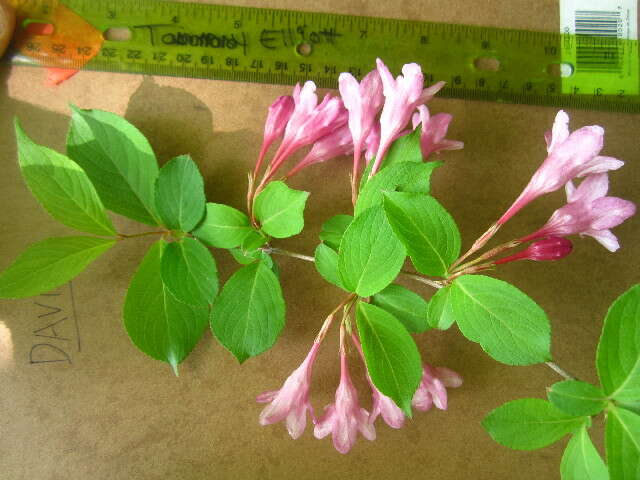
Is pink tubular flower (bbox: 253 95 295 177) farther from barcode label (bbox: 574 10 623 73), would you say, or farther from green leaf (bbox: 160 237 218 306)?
barcode label (bbox: 574 10 623 73)

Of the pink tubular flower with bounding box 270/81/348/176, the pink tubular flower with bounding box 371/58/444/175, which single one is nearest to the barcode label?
the pink tubular flower with bounding box 371/58/444/175

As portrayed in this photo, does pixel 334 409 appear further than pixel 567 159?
Yes

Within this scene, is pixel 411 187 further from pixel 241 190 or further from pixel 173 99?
pixel 173 99

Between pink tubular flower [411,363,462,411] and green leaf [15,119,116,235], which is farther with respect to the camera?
pink tubular flower [411,363,462,411]

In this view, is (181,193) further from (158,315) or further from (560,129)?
(560,129)

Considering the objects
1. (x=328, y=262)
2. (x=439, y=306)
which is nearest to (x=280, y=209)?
(x=328, y=262)

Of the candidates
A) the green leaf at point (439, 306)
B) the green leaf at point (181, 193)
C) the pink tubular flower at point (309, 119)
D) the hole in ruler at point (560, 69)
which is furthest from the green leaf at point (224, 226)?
the hole in ruler at point (560, 69)

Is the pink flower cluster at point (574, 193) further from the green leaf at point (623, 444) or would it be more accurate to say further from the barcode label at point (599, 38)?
the barcode label at point (599, 38)
